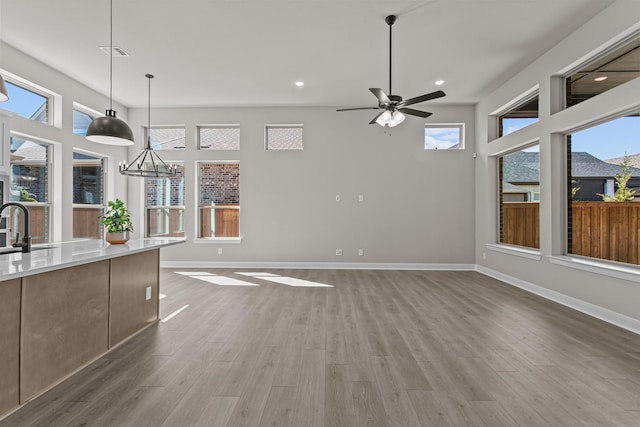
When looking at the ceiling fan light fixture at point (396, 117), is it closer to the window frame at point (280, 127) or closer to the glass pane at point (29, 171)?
the window frame at point (280, 127)

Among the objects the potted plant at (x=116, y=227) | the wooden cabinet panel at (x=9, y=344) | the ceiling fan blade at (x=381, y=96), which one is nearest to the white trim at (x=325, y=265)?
the potted plant at (x=116, y=227)

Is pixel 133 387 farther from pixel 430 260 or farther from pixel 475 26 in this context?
pixel 430 260

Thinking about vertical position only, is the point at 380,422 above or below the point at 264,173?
below

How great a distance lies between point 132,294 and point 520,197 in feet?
18.5

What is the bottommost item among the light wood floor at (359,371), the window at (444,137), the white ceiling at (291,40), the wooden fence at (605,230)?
the light wood floor at (359,371)

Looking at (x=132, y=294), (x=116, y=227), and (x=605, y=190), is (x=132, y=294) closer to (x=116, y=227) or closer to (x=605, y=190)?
(x=116, y=227)

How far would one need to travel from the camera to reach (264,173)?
6.59 meters

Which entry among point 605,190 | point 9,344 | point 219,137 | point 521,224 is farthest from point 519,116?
point 9,344

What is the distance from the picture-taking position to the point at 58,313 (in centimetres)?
214

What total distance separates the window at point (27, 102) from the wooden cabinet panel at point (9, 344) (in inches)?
160

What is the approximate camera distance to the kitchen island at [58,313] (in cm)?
179

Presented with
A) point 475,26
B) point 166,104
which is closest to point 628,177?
point 475,26

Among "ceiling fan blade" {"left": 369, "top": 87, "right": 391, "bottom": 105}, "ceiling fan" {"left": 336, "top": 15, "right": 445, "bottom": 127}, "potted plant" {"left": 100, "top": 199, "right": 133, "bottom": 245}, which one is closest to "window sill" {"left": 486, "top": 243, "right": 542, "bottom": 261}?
"ceiling fan" {"left": 336, "top": 15, "right": 445, "bottom": 127}

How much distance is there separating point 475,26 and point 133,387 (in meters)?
4.84
